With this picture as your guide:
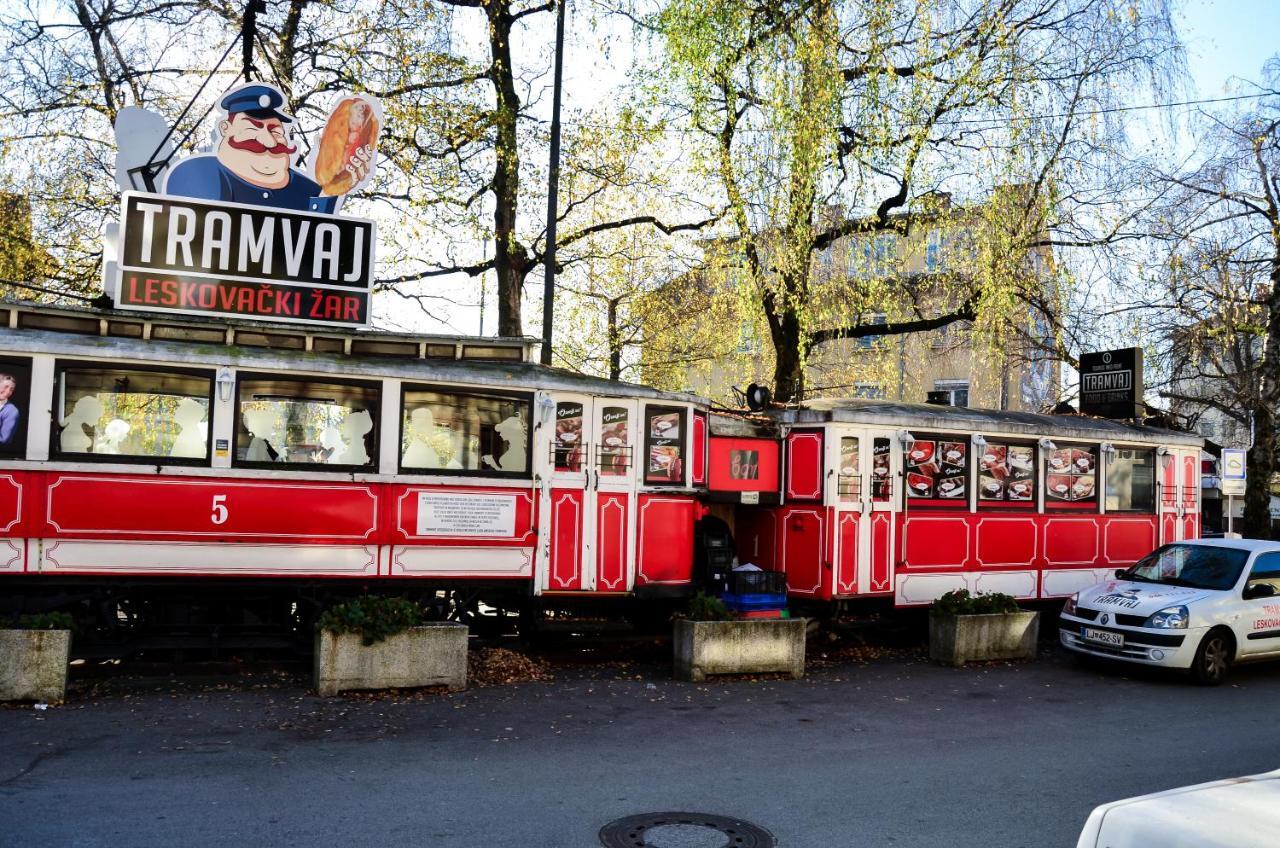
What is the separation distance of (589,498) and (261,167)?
5451 millimetres

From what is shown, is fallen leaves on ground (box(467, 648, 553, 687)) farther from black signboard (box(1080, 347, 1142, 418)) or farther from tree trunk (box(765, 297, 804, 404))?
black signboard (box(1080, 347, 1142, 418))

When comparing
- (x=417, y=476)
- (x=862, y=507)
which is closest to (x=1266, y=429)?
(x=862, y=507)

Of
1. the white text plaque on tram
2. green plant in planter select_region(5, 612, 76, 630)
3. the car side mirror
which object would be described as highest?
the white text plaque on tram

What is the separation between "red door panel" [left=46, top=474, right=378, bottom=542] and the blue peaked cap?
4635 mm

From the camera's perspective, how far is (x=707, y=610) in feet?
37.0

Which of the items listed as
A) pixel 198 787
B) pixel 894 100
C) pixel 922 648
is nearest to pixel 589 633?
pixel 922 648

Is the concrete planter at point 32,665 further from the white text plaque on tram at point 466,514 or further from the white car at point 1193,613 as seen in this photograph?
the white car at point 1193,613

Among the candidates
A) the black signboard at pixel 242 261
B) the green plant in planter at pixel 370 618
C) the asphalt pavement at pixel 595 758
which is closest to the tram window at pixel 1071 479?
the asphalt pavement at pixel 595 758

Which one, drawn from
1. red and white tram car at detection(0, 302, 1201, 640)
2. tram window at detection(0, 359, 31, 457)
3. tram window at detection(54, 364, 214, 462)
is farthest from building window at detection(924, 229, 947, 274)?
tram window at detection(0, 359, 31, 457)

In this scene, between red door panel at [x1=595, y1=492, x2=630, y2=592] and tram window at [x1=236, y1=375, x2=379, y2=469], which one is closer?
tram window at [x1=236, y1=375, x2=379, y2=469]

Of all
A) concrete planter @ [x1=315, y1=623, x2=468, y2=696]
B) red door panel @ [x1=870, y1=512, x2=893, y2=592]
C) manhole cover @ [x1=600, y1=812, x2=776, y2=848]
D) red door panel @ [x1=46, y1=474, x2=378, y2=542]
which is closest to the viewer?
manhole cover @ [x1=600, y1=812, x2=776, y2=848]

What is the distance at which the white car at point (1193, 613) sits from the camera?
38.4 feet

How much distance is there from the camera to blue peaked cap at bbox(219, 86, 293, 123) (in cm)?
1214

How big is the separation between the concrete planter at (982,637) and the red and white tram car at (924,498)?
2.89 feet
